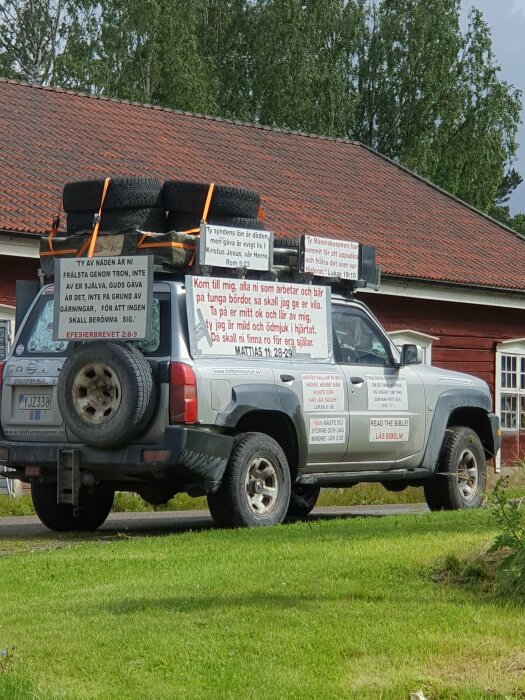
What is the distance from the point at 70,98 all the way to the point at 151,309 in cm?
1482

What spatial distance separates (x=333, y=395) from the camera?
12.7 meters

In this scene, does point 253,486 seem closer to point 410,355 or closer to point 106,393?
point 106,393

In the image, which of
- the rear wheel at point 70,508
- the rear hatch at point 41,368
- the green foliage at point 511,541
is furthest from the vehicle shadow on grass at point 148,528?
the green foliage at point 511,541

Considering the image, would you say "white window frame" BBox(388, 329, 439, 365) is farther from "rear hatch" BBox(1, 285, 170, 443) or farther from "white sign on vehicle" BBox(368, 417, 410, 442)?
"rear hatch" BBox(1, 285, 170, 443)

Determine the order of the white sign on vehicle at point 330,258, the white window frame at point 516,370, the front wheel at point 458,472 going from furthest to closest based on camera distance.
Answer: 1. the white window frame at point 516,370
2. the front wheel at point 458,472
3. the white sign on vehicle at point 330,258

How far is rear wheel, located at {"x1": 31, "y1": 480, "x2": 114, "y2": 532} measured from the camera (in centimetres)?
1266

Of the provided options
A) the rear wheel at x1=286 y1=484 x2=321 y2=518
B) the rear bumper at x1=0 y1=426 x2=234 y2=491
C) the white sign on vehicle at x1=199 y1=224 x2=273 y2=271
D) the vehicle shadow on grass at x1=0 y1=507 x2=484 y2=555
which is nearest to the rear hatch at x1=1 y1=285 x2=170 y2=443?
the rear bumper at x1=0 y1=426 x2=234 y2=491

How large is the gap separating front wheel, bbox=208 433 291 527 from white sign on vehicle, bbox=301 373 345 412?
1.87 ft

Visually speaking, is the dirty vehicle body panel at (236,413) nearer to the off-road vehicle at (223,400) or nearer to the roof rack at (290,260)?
the off-road vehicle at (223,400)

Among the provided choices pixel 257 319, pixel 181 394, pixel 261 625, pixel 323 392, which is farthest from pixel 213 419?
pixel 261 625

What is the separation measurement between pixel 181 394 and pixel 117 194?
1998 mm

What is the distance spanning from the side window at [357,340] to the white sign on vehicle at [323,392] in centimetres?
34

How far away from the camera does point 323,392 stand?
41.4 ft

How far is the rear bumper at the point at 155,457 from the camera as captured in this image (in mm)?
11266
